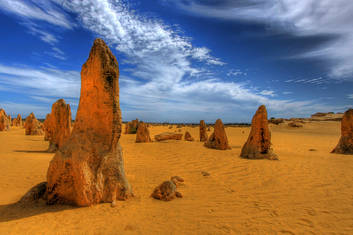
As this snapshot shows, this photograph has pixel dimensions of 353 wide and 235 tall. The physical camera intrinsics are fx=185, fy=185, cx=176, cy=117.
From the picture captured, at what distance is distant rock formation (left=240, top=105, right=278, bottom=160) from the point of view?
922 cm

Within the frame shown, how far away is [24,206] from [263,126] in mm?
9436

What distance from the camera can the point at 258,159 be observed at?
358 inches

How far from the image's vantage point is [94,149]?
4.27 meters

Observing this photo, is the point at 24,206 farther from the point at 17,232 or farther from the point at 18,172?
the point at 18,172

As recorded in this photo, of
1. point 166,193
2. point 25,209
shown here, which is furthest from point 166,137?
point 25,209

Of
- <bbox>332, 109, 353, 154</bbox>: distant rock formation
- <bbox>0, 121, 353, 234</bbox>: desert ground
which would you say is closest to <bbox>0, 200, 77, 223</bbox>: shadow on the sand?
<bbox>0, 121, 353, 234</bbox>: desert ground

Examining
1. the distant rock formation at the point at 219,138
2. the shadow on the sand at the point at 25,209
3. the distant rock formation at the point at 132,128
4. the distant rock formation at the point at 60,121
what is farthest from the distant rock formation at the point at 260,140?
the distant rock formation at the point at 132,128

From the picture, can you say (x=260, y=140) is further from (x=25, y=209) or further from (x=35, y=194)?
(x=25, y=209)

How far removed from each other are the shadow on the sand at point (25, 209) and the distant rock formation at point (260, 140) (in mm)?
8254

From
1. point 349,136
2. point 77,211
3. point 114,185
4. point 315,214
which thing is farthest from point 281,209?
point 349,136

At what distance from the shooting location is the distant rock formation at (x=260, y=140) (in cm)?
922

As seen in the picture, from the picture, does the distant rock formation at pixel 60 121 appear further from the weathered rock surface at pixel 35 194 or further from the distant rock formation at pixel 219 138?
the distant rock formation at pixel 219 138

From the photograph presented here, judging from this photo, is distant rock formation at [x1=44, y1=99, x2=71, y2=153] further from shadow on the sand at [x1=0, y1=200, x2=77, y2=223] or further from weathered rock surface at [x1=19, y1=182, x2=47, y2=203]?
shadow on the sand at [x1=0, y1=200, x2=77, y2=223]

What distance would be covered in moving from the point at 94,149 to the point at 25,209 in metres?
1.72
